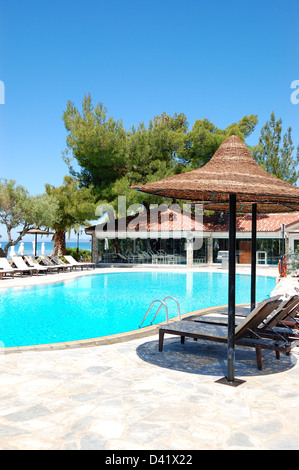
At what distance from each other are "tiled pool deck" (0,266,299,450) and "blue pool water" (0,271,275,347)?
359cm

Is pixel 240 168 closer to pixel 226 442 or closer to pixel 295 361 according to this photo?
pixel 295 361

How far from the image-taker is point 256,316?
546 cm

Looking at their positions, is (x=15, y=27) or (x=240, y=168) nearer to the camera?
(x=240, y=168)

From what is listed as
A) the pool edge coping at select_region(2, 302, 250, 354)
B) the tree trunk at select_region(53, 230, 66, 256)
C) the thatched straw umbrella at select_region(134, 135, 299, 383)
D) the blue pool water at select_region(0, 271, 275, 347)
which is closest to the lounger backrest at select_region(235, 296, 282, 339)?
the thatched straw umbrella at select_region(134, 135, 299, 383)

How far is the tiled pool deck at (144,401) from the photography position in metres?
3.40

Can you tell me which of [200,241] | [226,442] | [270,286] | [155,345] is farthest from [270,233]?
[226,442]

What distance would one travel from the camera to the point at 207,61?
22.5m

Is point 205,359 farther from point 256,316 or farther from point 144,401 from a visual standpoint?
point 144,401

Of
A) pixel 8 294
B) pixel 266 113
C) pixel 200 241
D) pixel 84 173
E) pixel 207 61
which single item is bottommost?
pixel 8 294

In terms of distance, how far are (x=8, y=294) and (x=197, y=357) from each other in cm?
1148

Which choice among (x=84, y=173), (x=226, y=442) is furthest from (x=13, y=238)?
(x=226, y=442)

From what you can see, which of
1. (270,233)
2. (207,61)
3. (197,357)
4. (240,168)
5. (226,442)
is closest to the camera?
(226,442)

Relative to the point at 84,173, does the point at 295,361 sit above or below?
below

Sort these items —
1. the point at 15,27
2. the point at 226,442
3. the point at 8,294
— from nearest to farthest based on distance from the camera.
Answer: the point at 226,442 → the point at 15,27 → the point at 8,294
